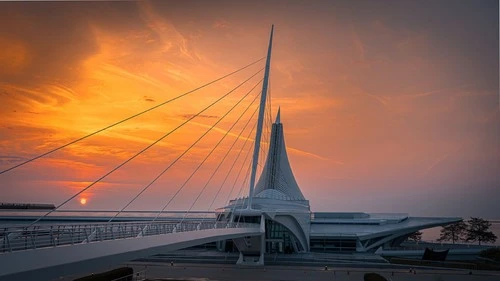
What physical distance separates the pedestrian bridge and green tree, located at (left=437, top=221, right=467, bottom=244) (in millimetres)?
46144

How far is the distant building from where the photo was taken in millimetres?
33844

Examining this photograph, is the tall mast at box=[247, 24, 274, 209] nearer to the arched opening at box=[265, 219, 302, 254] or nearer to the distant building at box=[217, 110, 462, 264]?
the distant building at box=[217, 110, 462, 264]

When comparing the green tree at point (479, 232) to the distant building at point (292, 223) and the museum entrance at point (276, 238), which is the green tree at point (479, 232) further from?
the museum entrance at point (276, 238)

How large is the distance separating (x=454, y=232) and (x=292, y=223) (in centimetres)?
2659

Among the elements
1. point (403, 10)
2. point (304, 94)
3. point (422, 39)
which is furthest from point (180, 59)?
point (422, 39)

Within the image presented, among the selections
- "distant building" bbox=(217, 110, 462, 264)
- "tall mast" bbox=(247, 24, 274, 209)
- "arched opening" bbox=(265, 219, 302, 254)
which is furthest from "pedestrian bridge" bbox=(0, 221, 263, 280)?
"arched opening" bbox=(265, 219, 302, 254)

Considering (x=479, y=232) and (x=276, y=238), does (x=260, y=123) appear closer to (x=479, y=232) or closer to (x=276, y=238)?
(x=276, y=238)

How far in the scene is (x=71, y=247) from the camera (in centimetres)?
1000

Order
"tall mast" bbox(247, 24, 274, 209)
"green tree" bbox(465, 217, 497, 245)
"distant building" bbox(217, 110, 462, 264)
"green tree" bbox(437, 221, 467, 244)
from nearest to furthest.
Result: "tall mast" bbox(247, 24, 274, 209), "distant building" bbox(217, 110, 462, 264), "green tree" bbox(465, 217, 497, 245), "green tree" bbox(437, 221, 467, 244)

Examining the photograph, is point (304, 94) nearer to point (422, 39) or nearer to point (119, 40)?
point (422, 39)

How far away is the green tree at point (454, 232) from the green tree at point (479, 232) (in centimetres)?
168

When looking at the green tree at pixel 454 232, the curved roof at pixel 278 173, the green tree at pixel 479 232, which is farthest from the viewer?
the green tree at pixel 454 232

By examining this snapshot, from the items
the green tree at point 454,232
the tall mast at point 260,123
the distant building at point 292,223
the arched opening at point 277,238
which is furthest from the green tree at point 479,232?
the tall mast at point 260,123

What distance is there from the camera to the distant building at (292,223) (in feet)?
111
